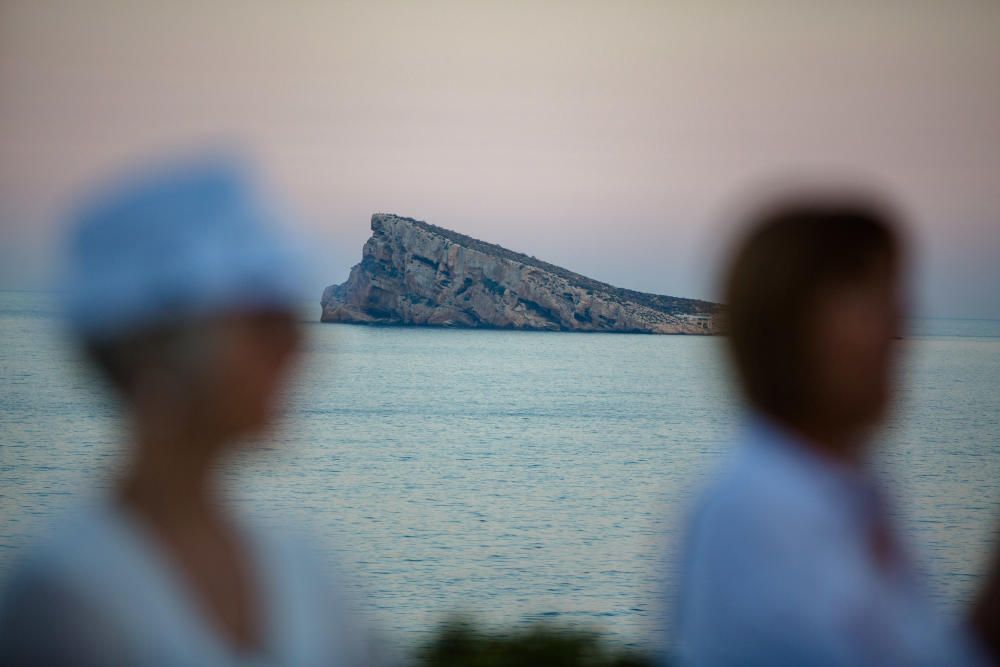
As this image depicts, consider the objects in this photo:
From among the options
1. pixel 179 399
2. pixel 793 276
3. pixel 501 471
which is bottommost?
pixel 501 471

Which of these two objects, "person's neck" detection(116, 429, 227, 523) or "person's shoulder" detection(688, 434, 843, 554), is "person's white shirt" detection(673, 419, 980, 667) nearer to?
"person's shoulder" detection(688, 434, 843, 554)

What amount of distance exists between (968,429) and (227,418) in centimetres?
6556

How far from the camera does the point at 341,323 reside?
131 meters

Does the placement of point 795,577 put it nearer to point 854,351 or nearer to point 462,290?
point 854,351

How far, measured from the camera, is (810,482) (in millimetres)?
1528

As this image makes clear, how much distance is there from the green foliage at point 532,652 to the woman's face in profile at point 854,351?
126 inches

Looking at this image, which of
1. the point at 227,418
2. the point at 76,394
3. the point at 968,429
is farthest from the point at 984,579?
the point at 76,394

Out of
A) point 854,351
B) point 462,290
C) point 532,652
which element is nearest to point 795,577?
point 854,351

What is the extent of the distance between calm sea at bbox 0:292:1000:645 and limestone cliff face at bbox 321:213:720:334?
2080 cm

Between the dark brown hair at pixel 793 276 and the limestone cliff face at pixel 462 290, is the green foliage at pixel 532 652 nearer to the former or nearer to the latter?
the dark brown hair at pixel 793 276

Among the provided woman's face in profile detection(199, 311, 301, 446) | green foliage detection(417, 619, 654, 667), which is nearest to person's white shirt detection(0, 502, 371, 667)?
woman's face in profile detection(199, 311, 301, 446)

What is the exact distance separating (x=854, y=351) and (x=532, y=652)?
3.65 meters

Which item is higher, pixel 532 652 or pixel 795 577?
pixel 795 577

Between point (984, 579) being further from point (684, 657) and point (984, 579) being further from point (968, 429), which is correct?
point (968, 429)
